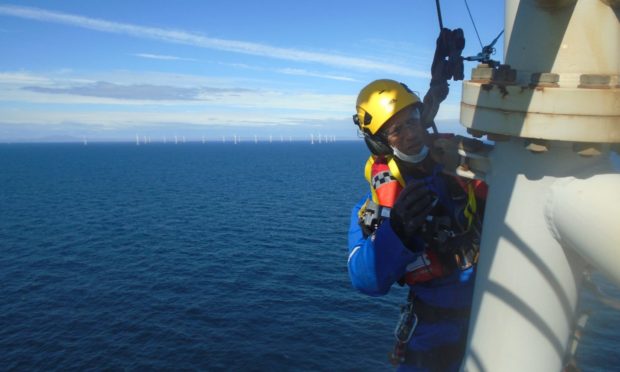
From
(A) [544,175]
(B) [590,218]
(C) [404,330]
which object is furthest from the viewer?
(C) [404,330]

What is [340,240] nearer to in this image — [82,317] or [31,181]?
[82,317]

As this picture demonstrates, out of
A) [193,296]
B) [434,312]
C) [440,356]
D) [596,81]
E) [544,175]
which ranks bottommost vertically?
[193,296]

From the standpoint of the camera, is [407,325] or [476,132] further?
[407,325]

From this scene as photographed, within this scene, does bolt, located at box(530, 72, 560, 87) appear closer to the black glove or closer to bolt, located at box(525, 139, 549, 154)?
bolt, located at box(525, 139, 549, 154)

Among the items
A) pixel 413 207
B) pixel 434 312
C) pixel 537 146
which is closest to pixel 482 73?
pixel 537 146

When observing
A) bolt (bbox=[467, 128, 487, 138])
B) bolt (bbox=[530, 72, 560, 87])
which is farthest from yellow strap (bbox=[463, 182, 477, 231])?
bolt (bbox=[530, 72, 560, 87])

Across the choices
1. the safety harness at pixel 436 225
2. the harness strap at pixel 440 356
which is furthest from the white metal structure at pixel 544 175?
the harness strap at pixel 440 356

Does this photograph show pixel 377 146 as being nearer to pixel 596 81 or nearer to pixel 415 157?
pixel 415 157
